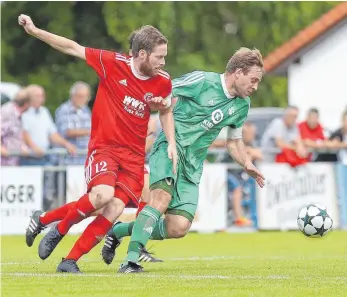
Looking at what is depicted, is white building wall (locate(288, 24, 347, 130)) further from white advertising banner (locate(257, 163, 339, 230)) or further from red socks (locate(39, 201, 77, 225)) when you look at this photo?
red socks (locate(39, 201, 77, 225))

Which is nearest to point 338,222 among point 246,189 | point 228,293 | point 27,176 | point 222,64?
point 246,189

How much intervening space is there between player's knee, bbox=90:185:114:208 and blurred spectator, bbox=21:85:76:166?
8.53m

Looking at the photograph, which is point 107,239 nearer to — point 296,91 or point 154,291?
point 154,291

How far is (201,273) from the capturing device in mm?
11008

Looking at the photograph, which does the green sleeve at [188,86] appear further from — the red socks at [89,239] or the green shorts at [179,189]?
the red socks at [89,239]

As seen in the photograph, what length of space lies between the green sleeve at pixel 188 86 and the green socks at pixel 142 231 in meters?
1.16

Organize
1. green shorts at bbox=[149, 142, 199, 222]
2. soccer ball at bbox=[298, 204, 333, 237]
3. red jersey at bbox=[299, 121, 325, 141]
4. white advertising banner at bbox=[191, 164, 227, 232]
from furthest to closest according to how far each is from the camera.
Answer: red jersey at bbox=[299, 121, 325, 141], white advertising banner at bbox=[191, 164, 227, 232], soccer ball at bbox=[298, 204, 333, 237], green shorts at bbox=[149, 142, 199, 222]

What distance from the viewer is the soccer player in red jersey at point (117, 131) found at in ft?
35.7

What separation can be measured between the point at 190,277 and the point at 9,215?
919cm

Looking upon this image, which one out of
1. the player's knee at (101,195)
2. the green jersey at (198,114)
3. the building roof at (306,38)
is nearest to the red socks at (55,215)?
the player's knee at (101,195)

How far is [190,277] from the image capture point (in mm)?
10469

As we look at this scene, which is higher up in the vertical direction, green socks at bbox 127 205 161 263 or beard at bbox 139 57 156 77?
beard at bbox 139 57 156 77

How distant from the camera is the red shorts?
10859mm

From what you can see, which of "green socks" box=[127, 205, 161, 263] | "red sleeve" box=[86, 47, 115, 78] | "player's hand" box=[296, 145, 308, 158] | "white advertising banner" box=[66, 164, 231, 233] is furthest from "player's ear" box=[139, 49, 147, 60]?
"player's hand" box=[296, 145, 308, 158]
